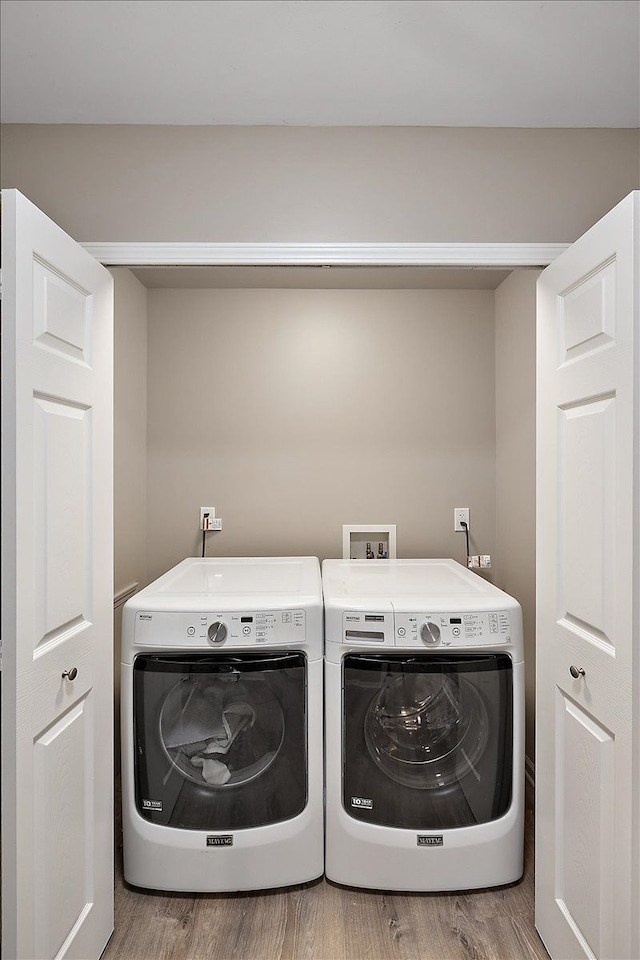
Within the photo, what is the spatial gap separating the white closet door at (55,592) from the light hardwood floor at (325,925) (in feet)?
0.63

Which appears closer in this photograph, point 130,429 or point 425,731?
point 425,731

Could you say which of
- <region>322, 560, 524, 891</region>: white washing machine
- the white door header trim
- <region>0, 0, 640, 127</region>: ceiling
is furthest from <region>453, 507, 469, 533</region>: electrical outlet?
<region>0, 0, 640, 127</region>: ceiling

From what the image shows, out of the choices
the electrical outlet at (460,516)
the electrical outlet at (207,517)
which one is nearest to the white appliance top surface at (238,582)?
the electrical outlet at (207,517)

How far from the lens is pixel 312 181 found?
Result: 1829mm

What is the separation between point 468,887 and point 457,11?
2.49 metres

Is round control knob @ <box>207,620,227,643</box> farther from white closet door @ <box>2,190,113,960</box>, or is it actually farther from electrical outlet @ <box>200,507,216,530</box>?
electrical outlet @ <box>200,507,216,530</box>

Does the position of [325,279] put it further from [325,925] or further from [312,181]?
[325,925]

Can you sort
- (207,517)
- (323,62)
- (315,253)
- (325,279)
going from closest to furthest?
(323,62) < (315,253) < (325,279) < (207,517)

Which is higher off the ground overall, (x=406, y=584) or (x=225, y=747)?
(x=406, y=584)

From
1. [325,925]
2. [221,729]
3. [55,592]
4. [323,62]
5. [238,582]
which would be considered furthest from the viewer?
[238,582]

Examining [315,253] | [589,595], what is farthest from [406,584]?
[315,253]

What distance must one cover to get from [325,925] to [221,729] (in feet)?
2.18

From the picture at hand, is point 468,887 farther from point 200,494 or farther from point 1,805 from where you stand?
point 200,494

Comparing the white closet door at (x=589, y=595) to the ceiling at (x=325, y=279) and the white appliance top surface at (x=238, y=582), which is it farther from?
the ceiling at (x=325, y=279)
